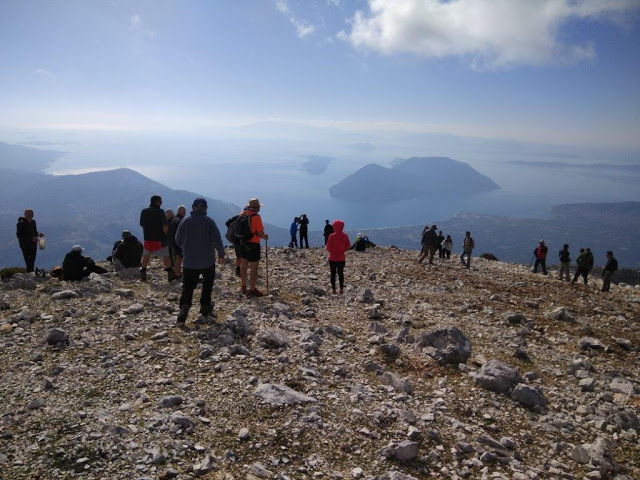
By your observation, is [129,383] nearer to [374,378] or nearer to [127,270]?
[374,378]

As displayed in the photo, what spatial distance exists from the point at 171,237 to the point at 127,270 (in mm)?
2434

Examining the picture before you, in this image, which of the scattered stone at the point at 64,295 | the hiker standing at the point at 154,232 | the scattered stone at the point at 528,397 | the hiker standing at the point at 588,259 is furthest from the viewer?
the hiker standing at the point at 588,259

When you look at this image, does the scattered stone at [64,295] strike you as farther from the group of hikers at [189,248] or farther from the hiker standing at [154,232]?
the hiker standing at [154,232]

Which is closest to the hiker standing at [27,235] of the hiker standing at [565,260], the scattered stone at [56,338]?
the scattered stone at [56,338]

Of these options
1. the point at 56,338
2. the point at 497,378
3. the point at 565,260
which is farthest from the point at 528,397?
the point at 565,260

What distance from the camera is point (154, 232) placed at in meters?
13.3

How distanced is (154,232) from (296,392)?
9.46m

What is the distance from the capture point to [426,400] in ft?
21.5

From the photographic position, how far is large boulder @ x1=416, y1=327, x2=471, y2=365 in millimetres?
8305

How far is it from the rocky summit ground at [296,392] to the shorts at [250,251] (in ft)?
4.51

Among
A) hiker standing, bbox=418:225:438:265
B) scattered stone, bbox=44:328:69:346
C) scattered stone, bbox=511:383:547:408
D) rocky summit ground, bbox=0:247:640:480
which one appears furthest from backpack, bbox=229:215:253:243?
hiker standing, bbox=418:225:438:265

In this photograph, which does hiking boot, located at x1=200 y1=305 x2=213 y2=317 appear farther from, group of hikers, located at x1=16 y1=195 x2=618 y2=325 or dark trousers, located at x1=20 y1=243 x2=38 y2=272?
dark trousers, located at x1=20 y1=243 x2=38 y2=272

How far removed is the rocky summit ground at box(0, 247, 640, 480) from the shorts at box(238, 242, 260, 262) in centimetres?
137

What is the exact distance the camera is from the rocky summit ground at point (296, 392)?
482 cm
